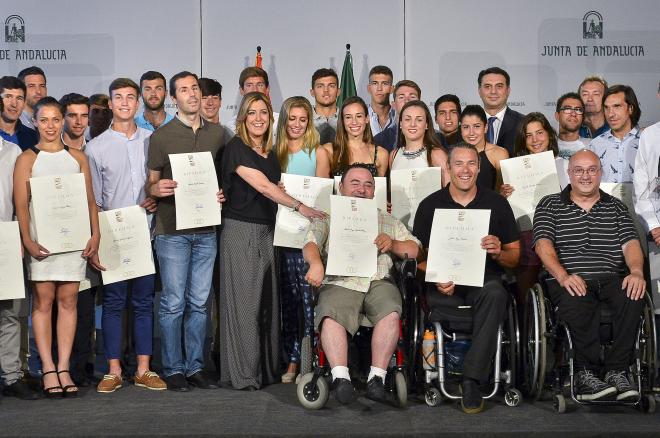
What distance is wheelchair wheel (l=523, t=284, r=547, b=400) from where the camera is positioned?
4.58m

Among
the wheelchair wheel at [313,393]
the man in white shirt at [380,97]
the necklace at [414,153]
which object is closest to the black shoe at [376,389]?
the wheelchair wheel at [313,393]

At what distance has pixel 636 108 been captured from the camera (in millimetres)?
5680

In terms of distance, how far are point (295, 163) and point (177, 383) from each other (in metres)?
1.42

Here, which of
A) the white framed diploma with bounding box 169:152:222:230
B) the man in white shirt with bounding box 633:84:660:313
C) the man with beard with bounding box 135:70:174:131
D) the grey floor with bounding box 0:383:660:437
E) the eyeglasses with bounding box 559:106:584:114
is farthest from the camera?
the man with beard with bounding box 135:70:174:131

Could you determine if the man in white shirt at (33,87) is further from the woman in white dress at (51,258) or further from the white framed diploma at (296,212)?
the white framed diploma at (296,212)

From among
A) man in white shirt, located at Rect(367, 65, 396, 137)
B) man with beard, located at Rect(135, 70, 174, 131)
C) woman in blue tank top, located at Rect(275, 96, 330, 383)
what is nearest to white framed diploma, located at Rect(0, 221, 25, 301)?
man with beard, located at Rect(135, 70, 174, 131)

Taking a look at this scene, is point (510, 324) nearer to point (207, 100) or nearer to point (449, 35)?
point (207, 100)

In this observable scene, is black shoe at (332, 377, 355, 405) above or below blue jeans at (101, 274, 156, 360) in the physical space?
below

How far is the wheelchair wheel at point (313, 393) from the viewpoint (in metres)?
4.55

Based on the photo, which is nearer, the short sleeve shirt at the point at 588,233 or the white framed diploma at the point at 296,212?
the short sleeve shirt at the point at 588,233

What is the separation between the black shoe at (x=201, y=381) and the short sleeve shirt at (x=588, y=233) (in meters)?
1.96

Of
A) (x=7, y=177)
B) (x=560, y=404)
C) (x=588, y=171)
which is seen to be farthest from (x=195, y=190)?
(x=560, y=404)

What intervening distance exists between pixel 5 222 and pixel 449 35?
4.33m

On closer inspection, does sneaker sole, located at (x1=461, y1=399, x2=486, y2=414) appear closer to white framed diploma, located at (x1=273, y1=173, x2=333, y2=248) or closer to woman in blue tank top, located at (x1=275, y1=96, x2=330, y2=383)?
woman in blue tank top, located at (x1=275, y1=96, x2=330, y2=383)
